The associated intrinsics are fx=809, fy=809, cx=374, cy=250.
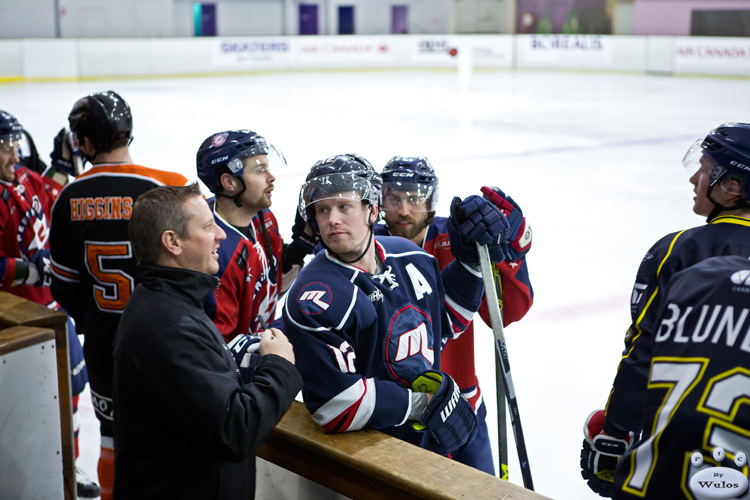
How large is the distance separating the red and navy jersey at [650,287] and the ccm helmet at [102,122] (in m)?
1.65

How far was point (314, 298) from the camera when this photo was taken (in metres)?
1.72

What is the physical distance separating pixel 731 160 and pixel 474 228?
60 centimetres

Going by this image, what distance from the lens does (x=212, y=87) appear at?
1611 centimetres

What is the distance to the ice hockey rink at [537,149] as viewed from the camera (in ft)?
11.9

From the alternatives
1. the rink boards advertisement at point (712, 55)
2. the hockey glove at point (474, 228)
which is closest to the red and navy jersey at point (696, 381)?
the hockey glove at point (474, 228)

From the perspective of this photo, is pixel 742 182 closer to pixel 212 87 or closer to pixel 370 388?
pixel 370 388

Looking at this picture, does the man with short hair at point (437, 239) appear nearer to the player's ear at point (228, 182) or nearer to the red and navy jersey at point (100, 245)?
the player's ear at point (228, 182)

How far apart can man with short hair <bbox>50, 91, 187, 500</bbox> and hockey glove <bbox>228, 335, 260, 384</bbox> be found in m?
0.62

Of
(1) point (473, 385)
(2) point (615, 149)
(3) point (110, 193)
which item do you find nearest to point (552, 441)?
(1) point (473, 385)

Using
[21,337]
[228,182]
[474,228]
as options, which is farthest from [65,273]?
[474,228]

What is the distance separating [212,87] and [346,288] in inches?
593

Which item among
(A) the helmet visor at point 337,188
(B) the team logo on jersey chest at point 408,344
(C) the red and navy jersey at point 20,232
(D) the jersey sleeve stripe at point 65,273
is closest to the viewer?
(B) the team logo on jersey chest at point 408,344
